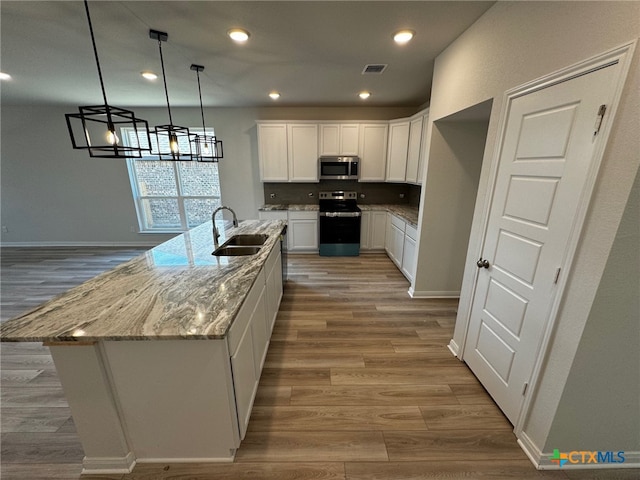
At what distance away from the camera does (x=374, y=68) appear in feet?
9.01

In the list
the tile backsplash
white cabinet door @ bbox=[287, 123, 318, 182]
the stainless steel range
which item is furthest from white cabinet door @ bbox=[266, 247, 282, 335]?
the tile backsplash

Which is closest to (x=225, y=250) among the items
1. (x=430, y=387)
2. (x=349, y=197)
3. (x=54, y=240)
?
(x=430, y=387)

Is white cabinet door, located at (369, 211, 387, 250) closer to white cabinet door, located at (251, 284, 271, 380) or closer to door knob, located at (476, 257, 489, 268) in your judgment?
door knob, located at (476, 257, 489, 268)

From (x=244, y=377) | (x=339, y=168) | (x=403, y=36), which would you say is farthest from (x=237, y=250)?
(x=339, y=168)

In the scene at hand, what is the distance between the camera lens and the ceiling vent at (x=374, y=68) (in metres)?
2.66

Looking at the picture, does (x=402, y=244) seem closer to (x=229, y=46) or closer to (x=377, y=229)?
(x=377, y=229)

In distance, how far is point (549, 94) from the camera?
128 centimetres

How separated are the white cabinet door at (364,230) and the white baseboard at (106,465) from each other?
401 cm

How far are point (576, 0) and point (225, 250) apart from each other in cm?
278

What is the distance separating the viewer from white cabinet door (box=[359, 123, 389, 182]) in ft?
14.6

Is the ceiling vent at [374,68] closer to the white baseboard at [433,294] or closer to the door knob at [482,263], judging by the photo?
the door knob at [482,263]

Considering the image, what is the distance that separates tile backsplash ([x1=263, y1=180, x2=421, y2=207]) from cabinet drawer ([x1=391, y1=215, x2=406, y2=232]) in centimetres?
89

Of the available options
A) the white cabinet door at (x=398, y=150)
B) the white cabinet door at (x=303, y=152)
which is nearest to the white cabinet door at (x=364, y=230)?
the white cabinet door at (x=398, y=150)

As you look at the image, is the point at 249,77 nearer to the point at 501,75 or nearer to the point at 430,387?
the point at 501,75
